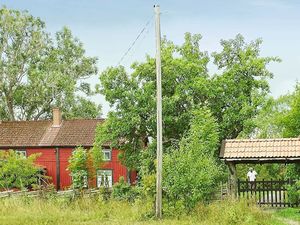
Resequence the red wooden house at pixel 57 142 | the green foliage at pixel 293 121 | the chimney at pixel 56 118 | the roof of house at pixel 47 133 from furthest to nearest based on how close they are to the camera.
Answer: the chimney at pixel 56 118 → the roof of house at pixel 47 133 → the red wooden house at pixel 57 142 → the green foliage at pixel 293 121

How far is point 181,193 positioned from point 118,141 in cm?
1574

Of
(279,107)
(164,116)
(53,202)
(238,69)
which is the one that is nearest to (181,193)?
(53,202)

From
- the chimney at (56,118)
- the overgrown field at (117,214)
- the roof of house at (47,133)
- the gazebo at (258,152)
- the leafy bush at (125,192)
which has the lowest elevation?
the overgrown field at (117,214)

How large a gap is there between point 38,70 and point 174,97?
2636 centimetres

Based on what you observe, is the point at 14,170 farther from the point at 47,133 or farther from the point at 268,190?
the point at 268,190

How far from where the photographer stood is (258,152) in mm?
26016

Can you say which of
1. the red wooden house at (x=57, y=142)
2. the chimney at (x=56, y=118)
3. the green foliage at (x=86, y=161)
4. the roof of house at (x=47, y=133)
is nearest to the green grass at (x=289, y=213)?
the green foliage at (x=86, y=161)

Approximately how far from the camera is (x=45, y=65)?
58.6 metres

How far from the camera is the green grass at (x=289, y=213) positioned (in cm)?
2188

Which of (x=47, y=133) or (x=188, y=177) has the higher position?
(x=47, y=133)

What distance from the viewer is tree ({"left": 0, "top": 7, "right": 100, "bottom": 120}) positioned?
188 feet

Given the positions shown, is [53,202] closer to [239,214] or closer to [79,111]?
[239,214]

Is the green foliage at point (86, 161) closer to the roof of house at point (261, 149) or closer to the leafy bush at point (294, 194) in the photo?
the roof of house at point (261, 149)

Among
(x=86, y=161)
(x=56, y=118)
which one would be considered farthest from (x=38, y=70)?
(x=86, y=161)
